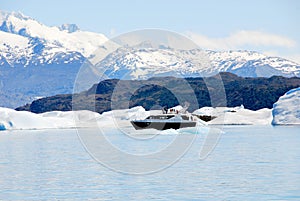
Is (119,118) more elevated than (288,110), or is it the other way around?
(288,110)

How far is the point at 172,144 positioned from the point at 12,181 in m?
22.0

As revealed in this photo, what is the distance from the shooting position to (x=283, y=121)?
289 ft

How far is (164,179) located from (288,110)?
64418 millimetres

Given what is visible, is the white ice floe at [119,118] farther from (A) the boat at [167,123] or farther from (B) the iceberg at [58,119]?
(A) the boat at [167,123]

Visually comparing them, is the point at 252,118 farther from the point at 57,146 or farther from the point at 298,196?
the point at 298,196

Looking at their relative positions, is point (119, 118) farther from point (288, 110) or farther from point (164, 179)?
point (164, 179)

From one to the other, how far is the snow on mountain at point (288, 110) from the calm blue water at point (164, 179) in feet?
163

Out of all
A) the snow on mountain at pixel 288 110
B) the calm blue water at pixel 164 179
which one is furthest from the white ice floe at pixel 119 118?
the calm blue water at pixel 164 179

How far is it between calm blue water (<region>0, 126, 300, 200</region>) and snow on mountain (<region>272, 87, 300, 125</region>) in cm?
4975

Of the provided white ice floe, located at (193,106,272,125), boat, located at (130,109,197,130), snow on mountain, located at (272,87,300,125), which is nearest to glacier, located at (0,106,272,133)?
white ice floe, located at (193,106,272,125)

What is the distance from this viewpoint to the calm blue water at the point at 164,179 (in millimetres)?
22703

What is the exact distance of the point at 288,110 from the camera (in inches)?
3472

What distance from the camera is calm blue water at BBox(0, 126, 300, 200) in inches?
894

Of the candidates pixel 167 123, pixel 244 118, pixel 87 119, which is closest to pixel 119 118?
pixel 87 119
